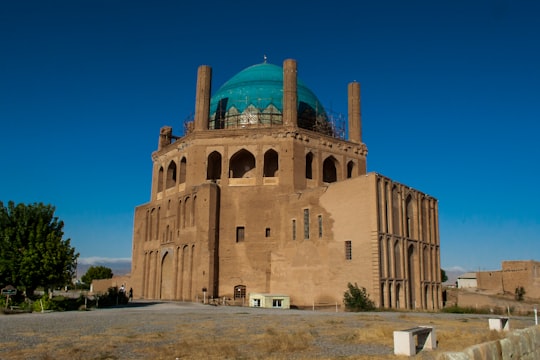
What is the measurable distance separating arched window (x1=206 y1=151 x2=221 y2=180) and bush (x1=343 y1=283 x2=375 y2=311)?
15529 mm

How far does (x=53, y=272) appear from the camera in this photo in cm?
2611

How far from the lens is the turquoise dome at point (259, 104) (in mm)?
41438

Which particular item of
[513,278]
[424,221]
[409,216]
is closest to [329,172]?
[424,221]

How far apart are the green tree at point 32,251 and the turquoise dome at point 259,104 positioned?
59.4 feet

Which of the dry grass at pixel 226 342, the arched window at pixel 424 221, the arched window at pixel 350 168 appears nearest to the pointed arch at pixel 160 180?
the arched window at pixel 350 168

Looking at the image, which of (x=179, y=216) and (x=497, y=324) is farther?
(x=179, y=216)

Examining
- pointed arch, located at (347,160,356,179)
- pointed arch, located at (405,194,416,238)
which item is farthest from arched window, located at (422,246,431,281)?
pointed arch, located at (347,160,356,179)

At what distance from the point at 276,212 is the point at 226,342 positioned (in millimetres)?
24654

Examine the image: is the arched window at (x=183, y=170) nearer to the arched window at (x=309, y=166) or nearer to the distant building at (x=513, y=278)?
the arched window at (x=309, y=166)

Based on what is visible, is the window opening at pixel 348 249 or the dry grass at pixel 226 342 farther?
the window opening at pixel 348 249

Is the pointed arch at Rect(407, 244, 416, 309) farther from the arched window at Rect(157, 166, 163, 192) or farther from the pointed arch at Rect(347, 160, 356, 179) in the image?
the arched window at Rect(157, 166, 163, 192)

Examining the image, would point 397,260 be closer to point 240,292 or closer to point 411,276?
point 411,276

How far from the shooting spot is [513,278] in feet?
159

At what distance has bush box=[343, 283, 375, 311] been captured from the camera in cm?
2822
